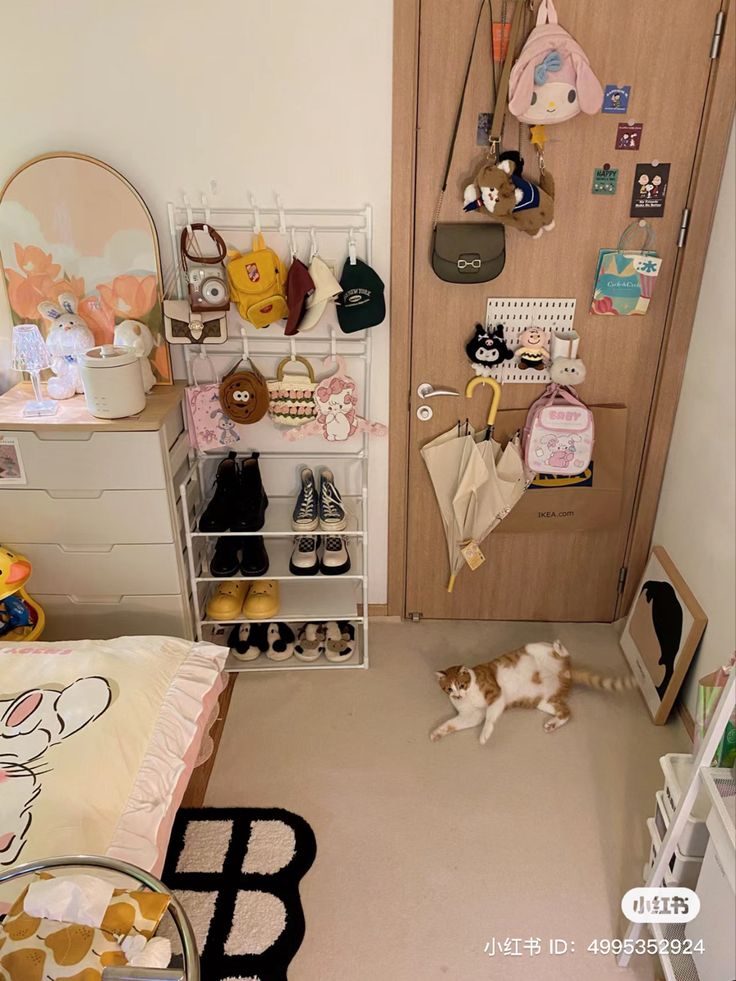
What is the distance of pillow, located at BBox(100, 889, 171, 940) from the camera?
135cm

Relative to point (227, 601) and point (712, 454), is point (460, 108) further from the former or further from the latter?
point (227, 601)

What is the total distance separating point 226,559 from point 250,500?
0.77ft

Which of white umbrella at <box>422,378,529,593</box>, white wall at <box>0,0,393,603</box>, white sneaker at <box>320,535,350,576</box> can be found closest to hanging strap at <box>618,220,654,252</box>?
white umbrella at <box>422,378,529,593</box>

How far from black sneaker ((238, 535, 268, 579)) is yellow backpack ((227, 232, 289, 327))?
0.75 meters

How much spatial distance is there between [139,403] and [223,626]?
1022 mm

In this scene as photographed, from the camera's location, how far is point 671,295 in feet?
7.75

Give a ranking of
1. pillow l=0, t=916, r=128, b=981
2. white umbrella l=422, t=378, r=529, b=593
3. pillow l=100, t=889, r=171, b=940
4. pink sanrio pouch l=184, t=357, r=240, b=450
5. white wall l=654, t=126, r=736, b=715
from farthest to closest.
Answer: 1. white umbrella l=422, t=378, r=529, b=593
2. pink sanrio pouch l=184, t=357, r=240, b=450
3. white wall l=654, t=126, r=736, b=715
4. pillow l=100, t=889, r=171, b=940
5. pillow l=0, t=916, r=128, b=981

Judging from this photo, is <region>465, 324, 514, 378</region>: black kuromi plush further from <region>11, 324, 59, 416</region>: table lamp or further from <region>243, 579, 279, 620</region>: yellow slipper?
<region>11, 324, 59, 416</region>: table lamp

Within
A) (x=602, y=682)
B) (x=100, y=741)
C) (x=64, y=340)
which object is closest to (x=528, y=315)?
(x=602, y=682)

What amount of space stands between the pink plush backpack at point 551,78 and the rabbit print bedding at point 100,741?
1.82 m

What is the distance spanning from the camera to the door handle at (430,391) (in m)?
2.53

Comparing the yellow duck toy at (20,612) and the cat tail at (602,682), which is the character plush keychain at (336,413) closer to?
the yellow duck toy at (20,612)

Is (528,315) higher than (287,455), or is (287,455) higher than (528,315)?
(528,315)

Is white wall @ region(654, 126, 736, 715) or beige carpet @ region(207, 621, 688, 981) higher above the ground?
white wall @ region(654, 126, 736, 715)
